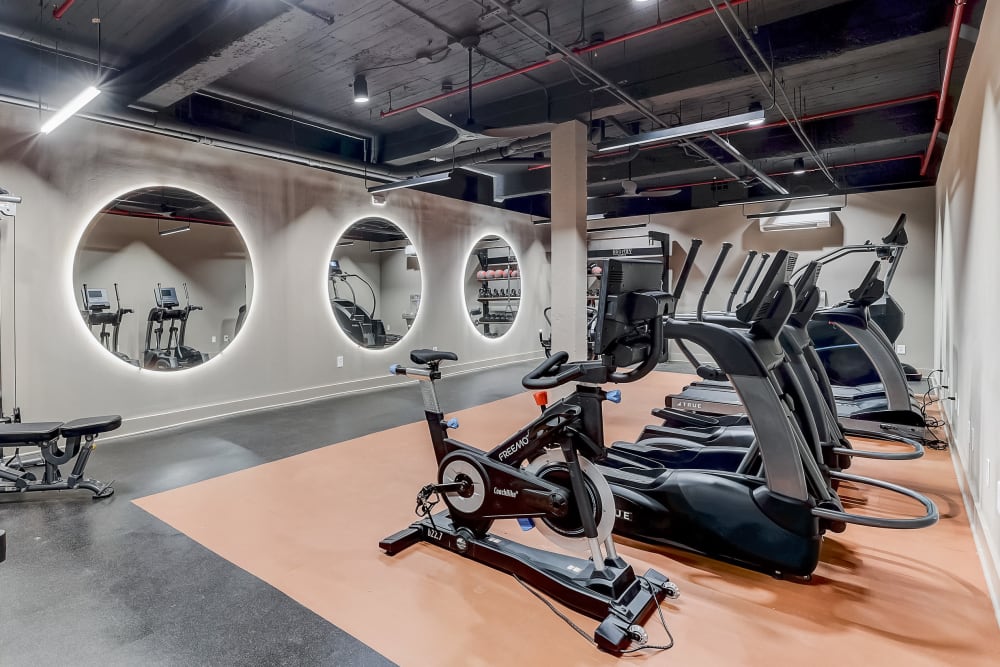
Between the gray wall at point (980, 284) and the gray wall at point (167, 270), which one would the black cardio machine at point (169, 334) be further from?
the gray wall at point (980, 284)

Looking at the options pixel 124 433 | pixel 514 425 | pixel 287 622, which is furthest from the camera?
pixel 514 425

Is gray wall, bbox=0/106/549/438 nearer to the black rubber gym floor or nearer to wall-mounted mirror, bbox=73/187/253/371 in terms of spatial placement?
wall-mounted mirror, bbox=73/187/253/371

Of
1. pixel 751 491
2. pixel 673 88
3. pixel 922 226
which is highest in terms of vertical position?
pixel 673 88

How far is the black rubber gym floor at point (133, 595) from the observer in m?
1.84

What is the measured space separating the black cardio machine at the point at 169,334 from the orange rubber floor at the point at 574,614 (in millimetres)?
2408

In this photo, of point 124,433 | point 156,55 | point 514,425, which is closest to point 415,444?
point 514,425

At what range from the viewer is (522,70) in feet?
15.2

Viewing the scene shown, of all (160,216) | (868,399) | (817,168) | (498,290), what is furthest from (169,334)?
(817,168)

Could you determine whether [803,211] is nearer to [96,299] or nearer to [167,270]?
[167,270]

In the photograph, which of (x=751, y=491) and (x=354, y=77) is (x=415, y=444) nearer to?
(x=751, y=491)

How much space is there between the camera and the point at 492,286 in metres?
9.70

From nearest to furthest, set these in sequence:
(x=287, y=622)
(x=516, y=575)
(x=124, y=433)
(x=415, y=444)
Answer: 1. (x=287, y=622)
2. (x=516, y=575)
3. (x=415, y=444)
4. (x=124, y=433)

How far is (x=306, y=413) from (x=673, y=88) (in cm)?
504

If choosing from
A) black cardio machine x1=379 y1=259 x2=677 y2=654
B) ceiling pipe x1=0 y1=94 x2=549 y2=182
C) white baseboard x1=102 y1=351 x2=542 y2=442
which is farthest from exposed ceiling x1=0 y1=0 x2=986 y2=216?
white baseboard x1=102 y1=351 x2=542 y2=442
